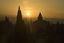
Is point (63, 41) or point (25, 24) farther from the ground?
point (25, 24)


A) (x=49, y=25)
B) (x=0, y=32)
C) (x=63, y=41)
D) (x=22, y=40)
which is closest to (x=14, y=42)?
(x=22, y=40)

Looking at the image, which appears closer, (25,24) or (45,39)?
(45,39)

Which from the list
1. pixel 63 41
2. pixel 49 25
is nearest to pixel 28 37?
pixel 63 41

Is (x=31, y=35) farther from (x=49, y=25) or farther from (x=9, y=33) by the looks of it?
(x=49, y=25)

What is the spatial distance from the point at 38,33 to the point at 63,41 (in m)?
1.36

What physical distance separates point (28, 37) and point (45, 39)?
85cm

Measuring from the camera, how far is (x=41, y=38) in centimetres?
904

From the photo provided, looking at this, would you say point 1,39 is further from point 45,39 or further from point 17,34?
point 45,39

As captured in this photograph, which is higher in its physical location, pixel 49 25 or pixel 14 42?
pixel 49 25

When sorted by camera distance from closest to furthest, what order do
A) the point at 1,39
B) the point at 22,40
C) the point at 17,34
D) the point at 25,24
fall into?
the point at 1,39
the point at 22,40
the point at 17,34
the point at 25,24

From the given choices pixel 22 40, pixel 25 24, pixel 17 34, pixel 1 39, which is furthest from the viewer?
pixel 25 24

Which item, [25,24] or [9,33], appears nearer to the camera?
[9,33]

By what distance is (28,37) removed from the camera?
9.22m

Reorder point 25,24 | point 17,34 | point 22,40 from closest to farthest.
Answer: point 22,40, point 17,34, point 25,24
